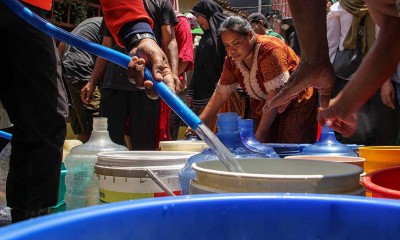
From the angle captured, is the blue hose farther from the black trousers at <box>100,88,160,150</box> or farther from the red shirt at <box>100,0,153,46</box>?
the black trousers at <box>100,88,160,150</box>

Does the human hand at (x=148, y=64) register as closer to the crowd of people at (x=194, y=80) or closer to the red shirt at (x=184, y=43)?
the crowd of people at (x=194, y=80)

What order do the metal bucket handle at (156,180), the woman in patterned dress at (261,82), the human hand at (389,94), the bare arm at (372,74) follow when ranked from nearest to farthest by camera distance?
the bare arm at (372,74) < the metal bucket handle at (156,180) < the human hand at (389,94) < the woman in patterned dress at (261,82)

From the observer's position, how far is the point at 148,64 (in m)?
1.42

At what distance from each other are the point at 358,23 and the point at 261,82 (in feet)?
2.47

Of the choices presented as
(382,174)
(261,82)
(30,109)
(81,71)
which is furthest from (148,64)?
(81,71)

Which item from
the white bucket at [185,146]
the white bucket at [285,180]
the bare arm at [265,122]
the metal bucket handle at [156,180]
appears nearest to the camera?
the white bucket at [285,180]

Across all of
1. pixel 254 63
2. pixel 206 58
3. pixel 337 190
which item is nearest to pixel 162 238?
pixel 337 190

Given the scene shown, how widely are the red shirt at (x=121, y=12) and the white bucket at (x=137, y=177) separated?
0.47 metres

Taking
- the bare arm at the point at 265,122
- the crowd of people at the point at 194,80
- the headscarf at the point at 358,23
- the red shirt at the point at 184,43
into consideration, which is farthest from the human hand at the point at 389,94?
the red shirt at the point at 184,43

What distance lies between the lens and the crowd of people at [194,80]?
1348mm

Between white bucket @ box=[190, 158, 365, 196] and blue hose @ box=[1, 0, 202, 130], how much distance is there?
0.64 feet

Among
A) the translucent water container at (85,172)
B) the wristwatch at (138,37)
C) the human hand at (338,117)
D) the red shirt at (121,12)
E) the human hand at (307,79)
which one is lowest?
the translucent water container at (85,172)

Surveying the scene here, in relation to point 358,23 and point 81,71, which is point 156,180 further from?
point 81,71

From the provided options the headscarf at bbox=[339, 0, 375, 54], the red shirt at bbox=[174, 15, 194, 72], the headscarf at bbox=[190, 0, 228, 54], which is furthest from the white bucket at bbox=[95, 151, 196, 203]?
the headscarf at bbox=[190, 0, 228, 54]
